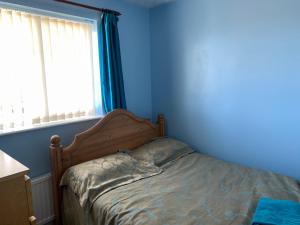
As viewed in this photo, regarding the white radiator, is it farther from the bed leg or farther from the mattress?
the mattress

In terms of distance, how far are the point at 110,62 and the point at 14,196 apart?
1.66m

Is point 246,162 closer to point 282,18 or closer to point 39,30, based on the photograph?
point 282,18

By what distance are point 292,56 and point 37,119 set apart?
2.42 m

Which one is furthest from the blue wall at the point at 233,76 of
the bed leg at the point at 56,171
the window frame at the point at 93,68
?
the bed leg at the point at 56,171

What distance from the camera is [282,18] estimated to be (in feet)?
6.50

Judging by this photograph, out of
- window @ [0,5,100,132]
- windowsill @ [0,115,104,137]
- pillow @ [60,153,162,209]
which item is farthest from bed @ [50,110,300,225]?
window @ [0,5,100,132]

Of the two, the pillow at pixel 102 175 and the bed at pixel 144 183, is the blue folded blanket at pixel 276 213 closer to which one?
the bed at pixel 144 183

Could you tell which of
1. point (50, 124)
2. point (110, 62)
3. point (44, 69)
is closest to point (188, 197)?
point (50, 124)

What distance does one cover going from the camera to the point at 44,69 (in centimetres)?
216

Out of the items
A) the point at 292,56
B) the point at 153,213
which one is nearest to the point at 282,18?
the point at 292,56

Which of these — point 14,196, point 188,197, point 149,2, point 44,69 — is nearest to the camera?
point 14,196

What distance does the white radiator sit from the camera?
208cm

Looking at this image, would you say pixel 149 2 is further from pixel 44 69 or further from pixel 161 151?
pixel 161 151

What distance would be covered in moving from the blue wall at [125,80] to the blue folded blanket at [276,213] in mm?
1809
